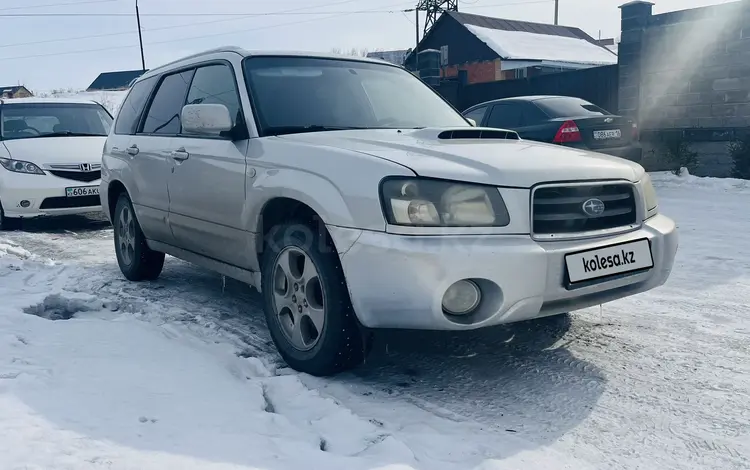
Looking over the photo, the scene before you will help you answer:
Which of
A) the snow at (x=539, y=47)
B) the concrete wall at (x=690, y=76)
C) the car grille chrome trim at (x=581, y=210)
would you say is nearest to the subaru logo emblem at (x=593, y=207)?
the car grille chrome trim at (x=581, y=210)

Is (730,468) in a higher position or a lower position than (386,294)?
lower

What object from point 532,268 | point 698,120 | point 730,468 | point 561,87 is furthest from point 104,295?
point 561,87

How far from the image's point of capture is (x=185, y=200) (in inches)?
165

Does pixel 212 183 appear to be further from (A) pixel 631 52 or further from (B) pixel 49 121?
(A) pixel 631 52

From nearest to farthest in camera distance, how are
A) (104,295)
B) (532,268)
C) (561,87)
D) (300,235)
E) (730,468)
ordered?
(730,468)
(532,268)
(300,235)
(104,295)
(561,87)

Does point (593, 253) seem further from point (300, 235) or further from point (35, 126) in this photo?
point (35, 126)

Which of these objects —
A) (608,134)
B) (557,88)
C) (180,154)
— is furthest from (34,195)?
(557,88)

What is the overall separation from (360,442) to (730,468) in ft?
4.26

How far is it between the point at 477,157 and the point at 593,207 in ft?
1.88

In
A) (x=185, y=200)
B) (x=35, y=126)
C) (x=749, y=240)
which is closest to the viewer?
(x=185, y=200)

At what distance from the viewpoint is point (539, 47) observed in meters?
30.6

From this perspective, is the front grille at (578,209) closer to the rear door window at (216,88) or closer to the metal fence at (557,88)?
the rear door window at (216,88)

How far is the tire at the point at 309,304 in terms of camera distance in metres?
2.98

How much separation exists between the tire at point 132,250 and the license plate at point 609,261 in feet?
11.1
